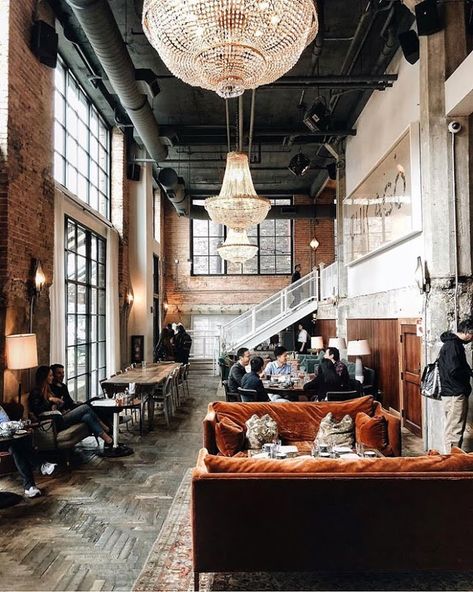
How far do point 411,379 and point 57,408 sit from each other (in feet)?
17.2

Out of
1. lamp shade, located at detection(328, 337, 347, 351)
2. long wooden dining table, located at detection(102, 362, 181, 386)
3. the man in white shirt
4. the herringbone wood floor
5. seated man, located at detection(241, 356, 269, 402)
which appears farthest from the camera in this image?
the man in white shirt

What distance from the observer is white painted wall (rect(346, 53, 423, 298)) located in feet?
24.9

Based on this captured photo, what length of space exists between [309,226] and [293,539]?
16192mm

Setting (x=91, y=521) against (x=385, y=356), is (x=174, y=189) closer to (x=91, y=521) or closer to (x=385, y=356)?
(x=385, y=356)

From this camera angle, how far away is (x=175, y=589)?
325cm

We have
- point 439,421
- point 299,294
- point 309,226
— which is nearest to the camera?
point 439,421

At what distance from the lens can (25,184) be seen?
6367mm

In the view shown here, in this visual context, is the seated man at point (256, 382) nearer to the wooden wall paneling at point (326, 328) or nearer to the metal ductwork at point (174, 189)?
the wooden wall paneling at point (326, 328)

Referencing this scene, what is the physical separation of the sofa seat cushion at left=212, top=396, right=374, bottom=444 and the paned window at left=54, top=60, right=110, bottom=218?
5.26 m

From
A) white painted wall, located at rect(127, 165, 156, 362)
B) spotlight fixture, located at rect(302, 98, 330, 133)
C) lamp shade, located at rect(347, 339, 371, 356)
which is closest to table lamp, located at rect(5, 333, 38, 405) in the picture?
lamp shade, located at rect(347, 339, 371, 356)

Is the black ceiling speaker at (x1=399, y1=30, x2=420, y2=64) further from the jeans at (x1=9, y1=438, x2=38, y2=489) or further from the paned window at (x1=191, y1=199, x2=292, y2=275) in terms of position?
the paned window at (x1=191, y1=199, x2=292, y2=275)

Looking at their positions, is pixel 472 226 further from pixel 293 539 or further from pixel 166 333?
pixel 166 333

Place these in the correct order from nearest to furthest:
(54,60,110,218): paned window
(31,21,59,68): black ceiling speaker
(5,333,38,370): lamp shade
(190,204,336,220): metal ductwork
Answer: (5,333,38,370): lamp shade → (31,21,59,68): black ceiling speaker → (54,60,110,218): paned window → (190,204,336,220): metal ductwork

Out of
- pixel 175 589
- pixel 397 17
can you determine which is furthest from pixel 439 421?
pixel 397 17
